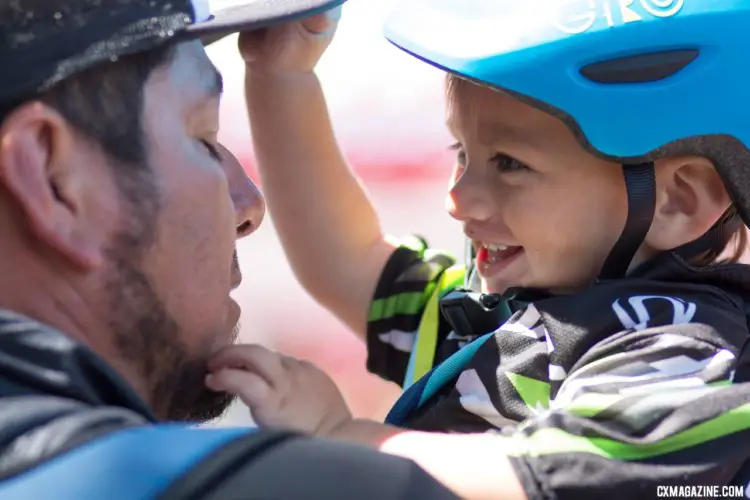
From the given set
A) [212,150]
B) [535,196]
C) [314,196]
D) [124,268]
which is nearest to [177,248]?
[124,268]

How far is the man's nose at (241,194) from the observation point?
1650 millimetres

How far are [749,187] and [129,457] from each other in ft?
5.00

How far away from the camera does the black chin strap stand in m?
1.99

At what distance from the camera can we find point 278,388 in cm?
169

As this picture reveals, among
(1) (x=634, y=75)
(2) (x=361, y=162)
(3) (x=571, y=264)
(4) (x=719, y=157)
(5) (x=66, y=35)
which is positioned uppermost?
(5) (x=66, y=35)

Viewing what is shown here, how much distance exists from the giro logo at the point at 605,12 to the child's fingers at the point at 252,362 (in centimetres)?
86

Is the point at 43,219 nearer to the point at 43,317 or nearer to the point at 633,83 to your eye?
the point at 43,317

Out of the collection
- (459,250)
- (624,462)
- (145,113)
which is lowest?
(459,250)

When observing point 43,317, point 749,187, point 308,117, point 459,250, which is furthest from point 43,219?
point 459,250

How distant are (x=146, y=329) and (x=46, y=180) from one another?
9.9 inches

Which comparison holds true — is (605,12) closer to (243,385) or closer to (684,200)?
(684,200)

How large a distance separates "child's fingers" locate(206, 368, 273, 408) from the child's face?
0.62 meters

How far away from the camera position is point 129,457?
89 cm

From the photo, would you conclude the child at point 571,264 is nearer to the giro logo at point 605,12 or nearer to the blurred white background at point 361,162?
the giro logo at point 605,12
